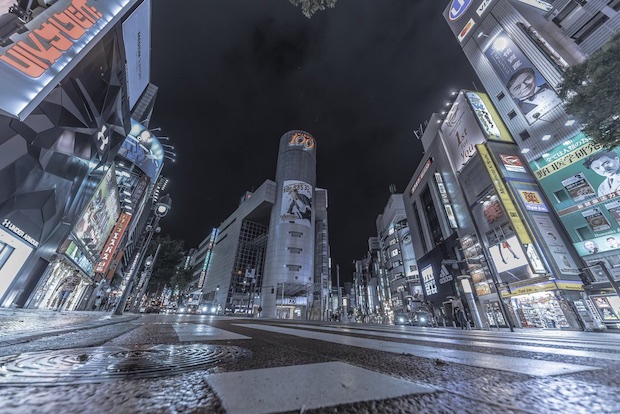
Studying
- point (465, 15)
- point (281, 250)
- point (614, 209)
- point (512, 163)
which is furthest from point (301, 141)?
point (614, 209)

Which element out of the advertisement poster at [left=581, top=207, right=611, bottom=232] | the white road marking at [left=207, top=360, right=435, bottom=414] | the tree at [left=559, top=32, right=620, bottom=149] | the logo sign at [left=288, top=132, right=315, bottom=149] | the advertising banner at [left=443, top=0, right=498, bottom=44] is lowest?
the white road marking at [left=207, top=360, right=435, bottom=414]

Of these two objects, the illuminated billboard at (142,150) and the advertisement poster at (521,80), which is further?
the illuminated billboard at (142,150)

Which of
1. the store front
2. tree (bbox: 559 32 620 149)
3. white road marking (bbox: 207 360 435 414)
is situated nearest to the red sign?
white road marking (bbox: 207 360 435 414)

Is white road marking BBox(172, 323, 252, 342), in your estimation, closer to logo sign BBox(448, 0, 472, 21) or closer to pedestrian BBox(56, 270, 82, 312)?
pedestrian BBox(56, 270, 82, 312)

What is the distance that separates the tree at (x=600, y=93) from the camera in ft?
27.0

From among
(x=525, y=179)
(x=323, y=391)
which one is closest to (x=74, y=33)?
(x=323, y=391)

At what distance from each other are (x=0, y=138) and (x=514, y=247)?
2831 centimetres

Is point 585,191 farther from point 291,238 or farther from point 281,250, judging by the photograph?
point 281,250

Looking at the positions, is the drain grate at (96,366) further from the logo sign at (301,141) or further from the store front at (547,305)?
the logo sign at (301,141)

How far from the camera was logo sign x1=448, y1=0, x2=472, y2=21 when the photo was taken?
2894cm

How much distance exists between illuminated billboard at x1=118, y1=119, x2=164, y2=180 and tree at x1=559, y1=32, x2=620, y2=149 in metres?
29.4

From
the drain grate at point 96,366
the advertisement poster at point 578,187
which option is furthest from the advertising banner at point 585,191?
the drain grate at point 96,366

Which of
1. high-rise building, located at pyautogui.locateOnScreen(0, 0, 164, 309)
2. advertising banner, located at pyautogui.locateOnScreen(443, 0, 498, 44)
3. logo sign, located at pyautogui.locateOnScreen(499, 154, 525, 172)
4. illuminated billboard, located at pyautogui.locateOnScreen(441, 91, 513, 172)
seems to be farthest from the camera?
advertising banner, located at pyautogui.locateOnScreen(443, 0, 498, 44)

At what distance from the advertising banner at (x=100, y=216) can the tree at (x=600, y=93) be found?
24761mm
